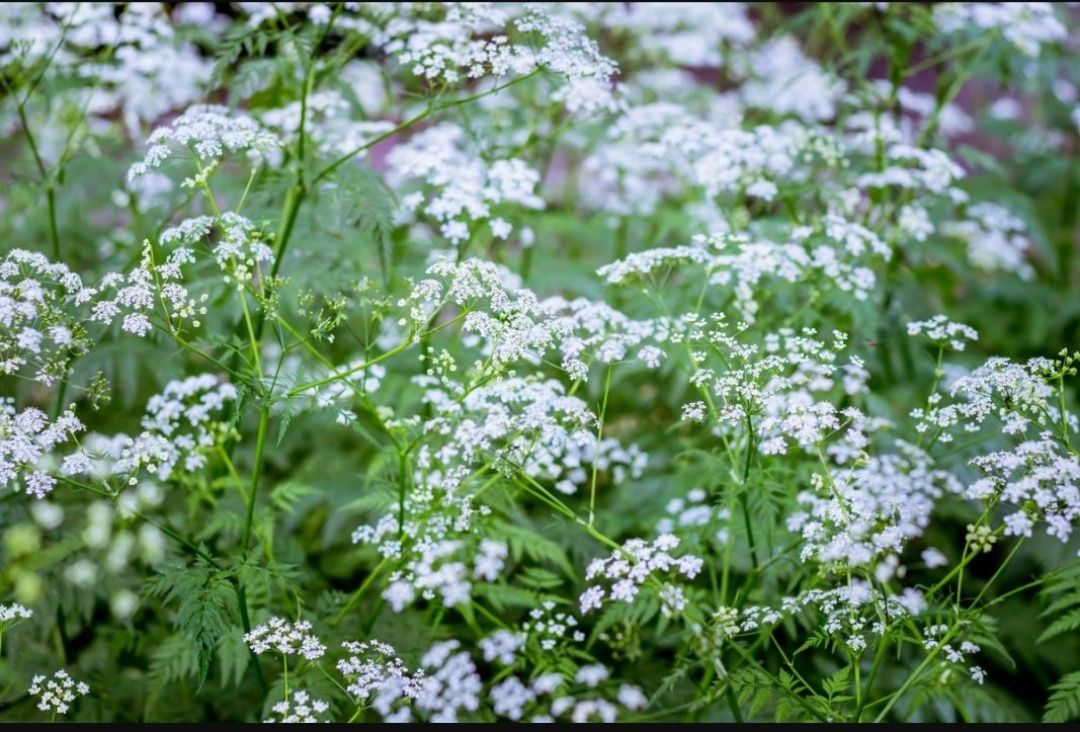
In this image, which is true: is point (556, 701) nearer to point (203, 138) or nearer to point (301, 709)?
point (301, 709)

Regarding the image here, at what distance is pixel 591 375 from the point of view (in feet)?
17.5

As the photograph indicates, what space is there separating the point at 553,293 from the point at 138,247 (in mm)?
2310

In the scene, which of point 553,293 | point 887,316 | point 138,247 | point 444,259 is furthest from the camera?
point 553,293

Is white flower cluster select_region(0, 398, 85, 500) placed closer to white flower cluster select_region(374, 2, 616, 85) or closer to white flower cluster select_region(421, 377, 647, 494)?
white flower cluster select_region(421, 377, 647, 494)

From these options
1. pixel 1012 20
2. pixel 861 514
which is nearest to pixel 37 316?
pixel 861 514

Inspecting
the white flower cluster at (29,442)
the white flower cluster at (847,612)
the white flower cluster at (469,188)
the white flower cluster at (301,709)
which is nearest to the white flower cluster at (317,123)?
the white flower cluster at (469,188)

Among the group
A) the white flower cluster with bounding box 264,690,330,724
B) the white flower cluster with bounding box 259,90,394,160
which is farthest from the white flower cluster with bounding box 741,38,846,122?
the white flower cluster with bounding box 264,690,330,724

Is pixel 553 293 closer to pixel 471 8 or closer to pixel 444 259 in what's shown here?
pixel 471 8

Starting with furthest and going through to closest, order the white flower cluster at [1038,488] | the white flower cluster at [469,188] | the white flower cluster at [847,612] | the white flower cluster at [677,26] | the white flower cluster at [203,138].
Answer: the white flower cluster at [677,26]
the white flower cluster at [469,188]
the white flower cluster at [203,138]
the white flower cluster at [847,612]
the white flower cluster at [1038,488]

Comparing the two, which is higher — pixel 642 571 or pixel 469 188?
pixel 469 188

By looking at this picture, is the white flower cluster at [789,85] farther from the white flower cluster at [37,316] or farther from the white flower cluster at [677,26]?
the white flower cluster at [37,316]

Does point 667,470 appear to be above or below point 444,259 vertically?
below

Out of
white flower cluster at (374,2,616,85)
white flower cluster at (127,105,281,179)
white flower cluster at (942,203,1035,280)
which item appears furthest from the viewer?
white flower cluster at (942,203,1035,280)

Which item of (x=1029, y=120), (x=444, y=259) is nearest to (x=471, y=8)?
(x=444, y=259)
